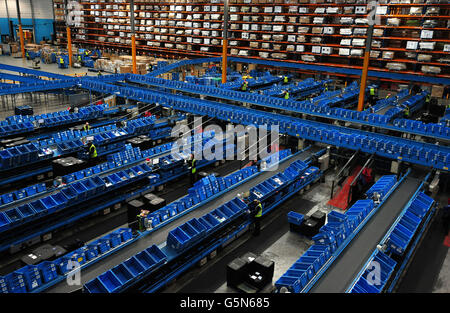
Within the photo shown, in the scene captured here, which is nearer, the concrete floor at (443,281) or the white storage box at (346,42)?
the concrete floor at (443,281)

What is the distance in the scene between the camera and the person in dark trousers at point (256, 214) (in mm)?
8633

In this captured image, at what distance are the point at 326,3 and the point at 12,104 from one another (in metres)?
21.4

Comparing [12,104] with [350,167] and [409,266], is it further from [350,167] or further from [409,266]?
Result: [409,266]

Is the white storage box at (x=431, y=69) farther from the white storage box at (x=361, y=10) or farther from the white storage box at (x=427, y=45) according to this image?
the white storage box at (x=361, y=10)

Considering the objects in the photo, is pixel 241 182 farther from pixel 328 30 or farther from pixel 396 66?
pixel 328 30

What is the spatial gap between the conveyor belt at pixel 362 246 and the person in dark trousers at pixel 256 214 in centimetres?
220

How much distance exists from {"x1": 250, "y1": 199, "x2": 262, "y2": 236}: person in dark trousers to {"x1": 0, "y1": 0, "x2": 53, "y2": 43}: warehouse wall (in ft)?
148

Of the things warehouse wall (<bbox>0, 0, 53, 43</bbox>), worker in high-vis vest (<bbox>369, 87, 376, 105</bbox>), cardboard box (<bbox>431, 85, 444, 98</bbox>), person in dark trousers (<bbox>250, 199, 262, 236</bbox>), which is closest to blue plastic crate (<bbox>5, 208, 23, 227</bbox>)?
person in dark trousers (<bbox>250, 199, 262, 236</bbox>)

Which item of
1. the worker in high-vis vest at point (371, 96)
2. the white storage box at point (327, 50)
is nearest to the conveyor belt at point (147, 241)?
the worker in high-vis vest at point (371, 96)

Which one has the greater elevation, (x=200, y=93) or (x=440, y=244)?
(x=200, y=93)

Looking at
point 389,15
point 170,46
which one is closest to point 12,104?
point 170,46

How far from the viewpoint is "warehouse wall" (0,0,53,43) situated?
4191 cm

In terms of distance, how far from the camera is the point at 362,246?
7.39 meters
